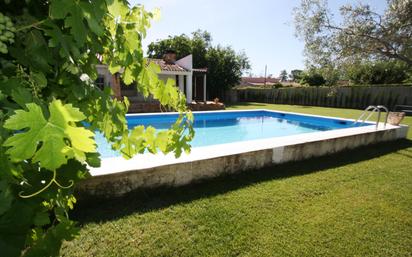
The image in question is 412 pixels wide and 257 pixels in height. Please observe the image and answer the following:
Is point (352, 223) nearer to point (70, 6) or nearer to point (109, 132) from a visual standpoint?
point (109, 132)

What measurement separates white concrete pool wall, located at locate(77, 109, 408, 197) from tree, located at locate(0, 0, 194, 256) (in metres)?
2.55

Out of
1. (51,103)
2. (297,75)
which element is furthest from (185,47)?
(297,75)

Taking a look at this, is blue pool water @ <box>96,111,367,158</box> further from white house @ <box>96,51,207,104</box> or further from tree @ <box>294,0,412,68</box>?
white house @ <box>96,51,207,104</box>

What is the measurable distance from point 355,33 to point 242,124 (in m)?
7.25

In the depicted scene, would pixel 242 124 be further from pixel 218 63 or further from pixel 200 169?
pixel 218 63

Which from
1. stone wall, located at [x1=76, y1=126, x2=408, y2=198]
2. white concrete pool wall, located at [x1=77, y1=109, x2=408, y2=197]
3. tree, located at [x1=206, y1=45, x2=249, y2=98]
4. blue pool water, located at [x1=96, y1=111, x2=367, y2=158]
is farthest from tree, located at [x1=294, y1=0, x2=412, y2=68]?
tree, located at [x1=206, y1=45, x2=249, y2=98]

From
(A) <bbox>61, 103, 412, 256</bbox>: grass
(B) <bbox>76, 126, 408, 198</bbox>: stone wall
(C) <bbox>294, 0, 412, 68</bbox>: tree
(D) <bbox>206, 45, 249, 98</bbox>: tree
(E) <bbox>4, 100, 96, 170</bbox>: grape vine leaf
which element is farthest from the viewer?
(D) <bbox>206, 45, 249, 98</bbox>: tree

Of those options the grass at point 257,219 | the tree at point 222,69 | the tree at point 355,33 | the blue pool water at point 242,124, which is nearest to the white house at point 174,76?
the tree at point 222,69

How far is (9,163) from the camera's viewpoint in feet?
2.08

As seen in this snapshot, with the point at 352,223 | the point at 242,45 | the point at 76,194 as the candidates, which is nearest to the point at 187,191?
the point at 76,194

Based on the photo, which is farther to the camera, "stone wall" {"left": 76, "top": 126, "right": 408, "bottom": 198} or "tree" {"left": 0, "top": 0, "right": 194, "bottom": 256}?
"stone wall" {"left": 76, "top": 126, "right": 408, "bottom": 198}

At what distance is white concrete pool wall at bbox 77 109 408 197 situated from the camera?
12.5 ft

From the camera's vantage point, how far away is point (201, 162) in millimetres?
4594

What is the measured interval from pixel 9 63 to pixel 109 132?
28.8 inches
